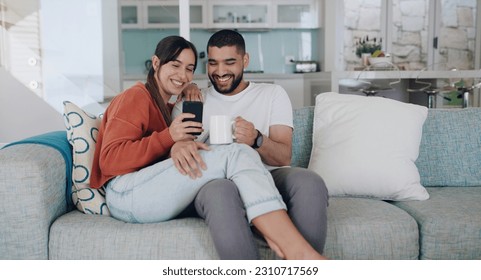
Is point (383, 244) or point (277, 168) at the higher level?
point (277, 168)

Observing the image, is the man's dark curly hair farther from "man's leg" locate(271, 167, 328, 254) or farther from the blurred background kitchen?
the blurred background kitchen

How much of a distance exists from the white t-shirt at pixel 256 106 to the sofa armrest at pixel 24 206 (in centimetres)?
62

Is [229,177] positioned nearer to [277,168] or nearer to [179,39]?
[277,168]

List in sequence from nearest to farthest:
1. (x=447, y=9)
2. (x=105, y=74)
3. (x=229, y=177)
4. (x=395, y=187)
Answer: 1. (x=229, y=177)
2. (x=395, y=187)
3. (x=105, y=74)
4. (x=447, y=9)

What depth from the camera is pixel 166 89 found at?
185cm

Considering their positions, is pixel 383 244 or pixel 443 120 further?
pixel 443 120

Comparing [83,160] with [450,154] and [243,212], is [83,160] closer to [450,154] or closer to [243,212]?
[243,212]

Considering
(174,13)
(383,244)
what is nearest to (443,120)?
(383,244)

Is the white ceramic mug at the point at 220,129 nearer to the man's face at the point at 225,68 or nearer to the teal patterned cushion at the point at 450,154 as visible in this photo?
the man's face at the point at 225,68

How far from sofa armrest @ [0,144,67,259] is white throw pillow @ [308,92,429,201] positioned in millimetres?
1012

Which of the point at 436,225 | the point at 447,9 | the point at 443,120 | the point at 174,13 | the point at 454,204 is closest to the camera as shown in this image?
the point at 436,225

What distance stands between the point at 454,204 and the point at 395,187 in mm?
212

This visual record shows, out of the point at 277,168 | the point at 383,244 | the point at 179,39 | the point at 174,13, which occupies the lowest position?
the point at 383,244

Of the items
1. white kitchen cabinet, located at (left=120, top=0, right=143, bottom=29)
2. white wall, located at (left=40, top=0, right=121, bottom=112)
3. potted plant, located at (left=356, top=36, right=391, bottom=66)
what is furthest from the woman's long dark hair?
potted plant, located at (left=356, top=36, right=391, bottom=66)
